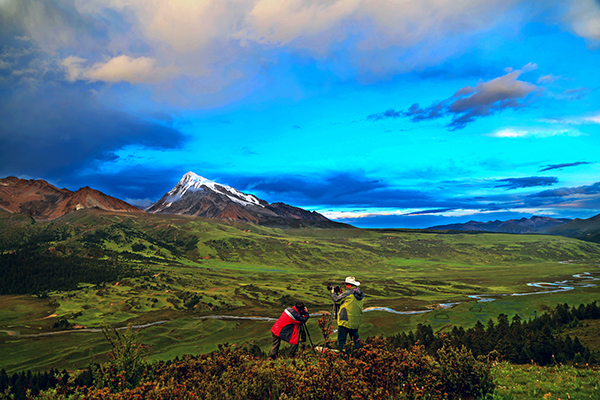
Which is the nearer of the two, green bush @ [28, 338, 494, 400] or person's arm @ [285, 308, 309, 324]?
green bush @ [28, 338, 494, 400]

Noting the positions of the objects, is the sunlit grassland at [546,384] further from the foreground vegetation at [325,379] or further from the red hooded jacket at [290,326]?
the red hooded jacket at [290,326]

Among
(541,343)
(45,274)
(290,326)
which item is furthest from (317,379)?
(45,274)

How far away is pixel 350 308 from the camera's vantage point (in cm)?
1554

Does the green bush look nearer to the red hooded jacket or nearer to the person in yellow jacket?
the person in yellow jacket

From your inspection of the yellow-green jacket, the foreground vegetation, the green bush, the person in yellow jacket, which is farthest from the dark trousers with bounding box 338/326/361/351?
the green bush

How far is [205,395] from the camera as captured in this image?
391 inches

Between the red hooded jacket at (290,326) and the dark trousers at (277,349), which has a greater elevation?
the red hooded jacket at (290,326)

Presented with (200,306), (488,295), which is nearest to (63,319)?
(200,306)

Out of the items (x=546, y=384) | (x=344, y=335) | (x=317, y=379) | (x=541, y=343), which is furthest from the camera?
(x=541, y=343)

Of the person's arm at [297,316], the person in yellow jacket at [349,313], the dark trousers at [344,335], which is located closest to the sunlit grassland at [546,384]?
the dark trousers at [344,335]

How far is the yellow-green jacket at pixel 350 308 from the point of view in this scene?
15406 mm

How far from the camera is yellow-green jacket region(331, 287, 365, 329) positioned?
15406mm

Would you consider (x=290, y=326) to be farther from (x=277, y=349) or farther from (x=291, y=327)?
(x=277, y=349)

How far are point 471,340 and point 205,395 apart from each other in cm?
2876
